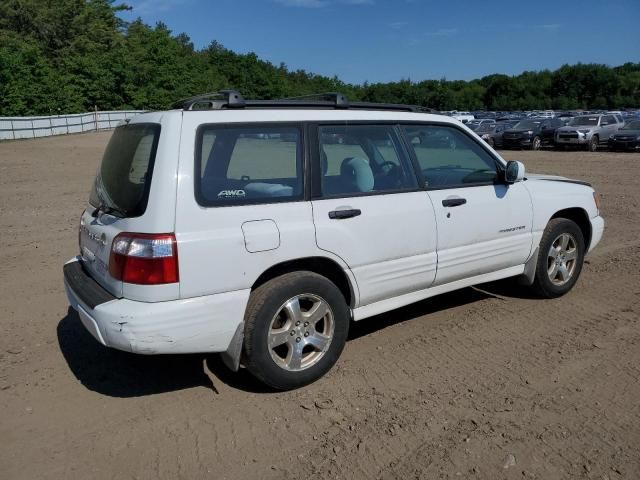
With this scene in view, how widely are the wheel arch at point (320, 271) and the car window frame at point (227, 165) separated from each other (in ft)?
1.32

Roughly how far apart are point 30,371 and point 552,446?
136 inches

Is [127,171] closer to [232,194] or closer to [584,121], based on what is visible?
[232,194]

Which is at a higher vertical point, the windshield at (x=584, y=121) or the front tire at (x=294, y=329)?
the windshield at (x=584, y=121)

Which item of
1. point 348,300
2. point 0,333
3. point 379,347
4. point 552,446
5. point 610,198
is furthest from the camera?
point 610,198

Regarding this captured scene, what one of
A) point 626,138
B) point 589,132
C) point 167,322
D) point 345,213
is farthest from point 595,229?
point 589,132

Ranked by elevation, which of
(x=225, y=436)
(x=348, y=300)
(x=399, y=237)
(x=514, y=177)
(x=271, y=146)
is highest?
(x=271, y=146)

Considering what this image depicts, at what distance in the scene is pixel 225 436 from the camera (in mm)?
3326

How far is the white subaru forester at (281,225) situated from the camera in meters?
3.33

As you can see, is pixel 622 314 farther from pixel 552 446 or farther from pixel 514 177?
pixel 552 446

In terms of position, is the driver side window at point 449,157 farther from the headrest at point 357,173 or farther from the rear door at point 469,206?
the headrest at point 357,173

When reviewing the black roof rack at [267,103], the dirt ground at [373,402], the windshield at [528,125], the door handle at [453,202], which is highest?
the black roof rack at [267,103]

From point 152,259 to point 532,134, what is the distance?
27996 mm

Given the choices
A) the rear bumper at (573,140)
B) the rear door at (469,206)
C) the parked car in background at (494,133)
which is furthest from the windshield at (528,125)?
the rear door at (469,206)

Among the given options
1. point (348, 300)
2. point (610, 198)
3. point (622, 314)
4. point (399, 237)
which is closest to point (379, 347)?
point (348, 300)
